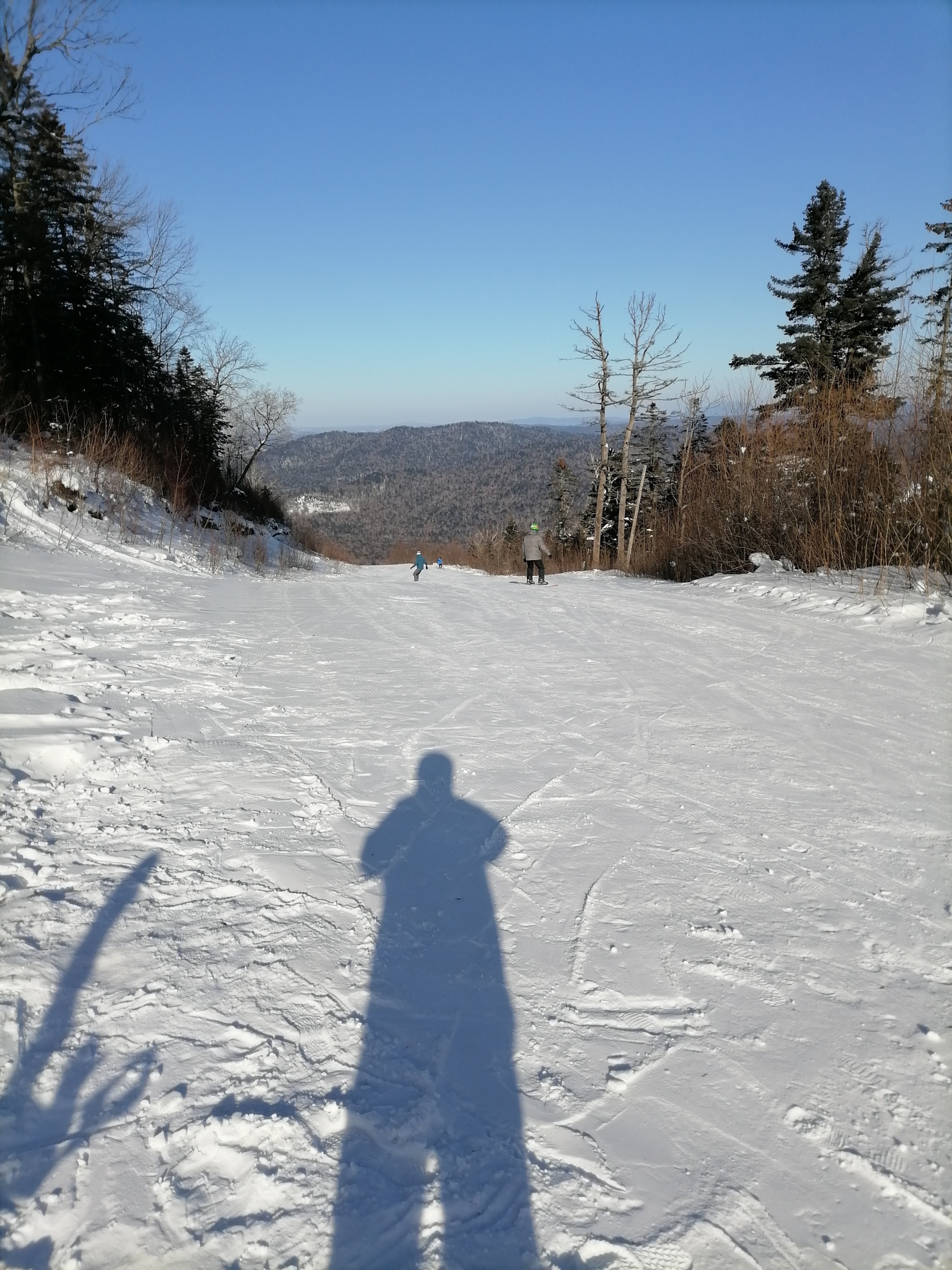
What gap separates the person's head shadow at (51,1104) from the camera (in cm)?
185

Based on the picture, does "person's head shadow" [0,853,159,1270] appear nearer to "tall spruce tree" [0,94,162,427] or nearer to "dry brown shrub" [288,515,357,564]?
"tall spruce tree" [0,94,162,427]

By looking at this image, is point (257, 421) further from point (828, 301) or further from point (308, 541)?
point (828, 301)

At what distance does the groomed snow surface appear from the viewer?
1.89 m

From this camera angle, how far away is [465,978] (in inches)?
107

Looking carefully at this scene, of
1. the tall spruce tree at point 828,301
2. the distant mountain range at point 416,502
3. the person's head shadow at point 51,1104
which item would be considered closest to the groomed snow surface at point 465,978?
the person's head shadow at point 51,1104

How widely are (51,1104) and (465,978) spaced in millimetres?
1450

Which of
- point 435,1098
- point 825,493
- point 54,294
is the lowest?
point 435,1098

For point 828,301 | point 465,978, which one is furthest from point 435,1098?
point 828,301

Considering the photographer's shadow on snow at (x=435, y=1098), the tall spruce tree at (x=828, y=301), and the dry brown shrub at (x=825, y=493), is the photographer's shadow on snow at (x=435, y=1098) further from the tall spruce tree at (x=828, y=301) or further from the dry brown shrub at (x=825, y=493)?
the tall spruce tree at (x=828, y=301)

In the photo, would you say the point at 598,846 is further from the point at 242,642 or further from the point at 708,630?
the point at 708,630

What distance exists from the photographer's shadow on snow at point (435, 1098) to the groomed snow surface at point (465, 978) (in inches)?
0.4

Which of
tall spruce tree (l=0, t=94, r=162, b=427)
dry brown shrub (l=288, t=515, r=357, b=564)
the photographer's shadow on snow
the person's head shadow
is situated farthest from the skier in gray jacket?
the person's head shadow

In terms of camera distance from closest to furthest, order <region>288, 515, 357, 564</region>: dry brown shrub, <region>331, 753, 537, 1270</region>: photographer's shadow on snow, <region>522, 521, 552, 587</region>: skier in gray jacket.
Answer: <region>331, 753, 537, 1270</region>: photographer's shadow on snow
<region>522, 521, 552, 587</region>: skier in gray jacket
<region>288, 515, 357, 564</region>: dry brown shrub

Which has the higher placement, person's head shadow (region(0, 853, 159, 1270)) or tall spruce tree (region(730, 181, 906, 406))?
tall spruce tree (region(730, 181, 906, 406))
